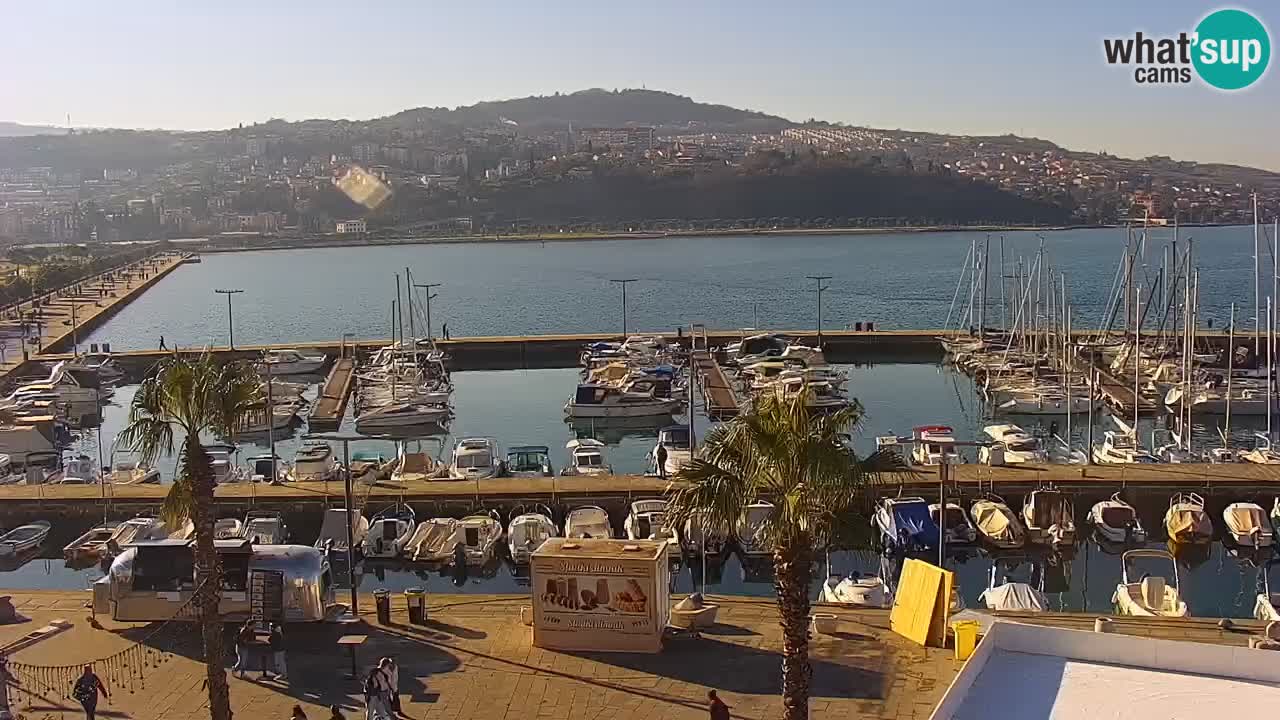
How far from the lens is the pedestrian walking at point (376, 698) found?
31.2ft

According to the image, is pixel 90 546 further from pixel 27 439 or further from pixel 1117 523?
pixel 1117 523

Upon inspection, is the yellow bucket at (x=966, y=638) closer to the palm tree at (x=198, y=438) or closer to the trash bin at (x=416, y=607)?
the trash bin at (x=416, y=607)

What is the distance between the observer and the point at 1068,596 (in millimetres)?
18281

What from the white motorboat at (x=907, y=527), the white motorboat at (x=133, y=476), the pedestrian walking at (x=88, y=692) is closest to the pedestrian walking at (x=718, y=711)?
the pedestrian walking at (x=88, y=692)

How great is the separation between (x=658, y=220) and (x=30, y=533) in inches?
6382

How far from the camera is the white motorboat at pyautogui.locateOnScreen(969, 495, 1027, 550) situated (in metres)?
19.5

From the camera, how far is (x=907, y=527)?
1894 centimetres

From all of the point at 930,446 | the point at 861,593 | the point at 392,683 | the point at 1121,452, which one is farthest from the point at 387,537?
the point at 1121,452

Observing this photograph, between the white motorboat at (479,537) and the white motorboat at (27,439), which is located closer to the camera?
the white motorboat at (479,537)

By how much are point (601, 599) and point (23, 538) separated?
514 inches

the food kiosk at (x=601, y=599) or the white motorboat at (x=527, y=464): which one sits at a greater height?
the food kiosk at (x=601, y=599)

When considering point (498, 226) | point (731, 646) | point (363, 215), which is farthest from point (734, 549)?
point (363, 215)

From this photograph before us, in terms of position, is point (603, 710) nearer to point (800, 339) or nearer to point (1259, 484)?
point (1259, 484)

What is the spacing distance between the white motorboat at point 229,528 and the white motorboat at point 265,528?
8 centimetres
